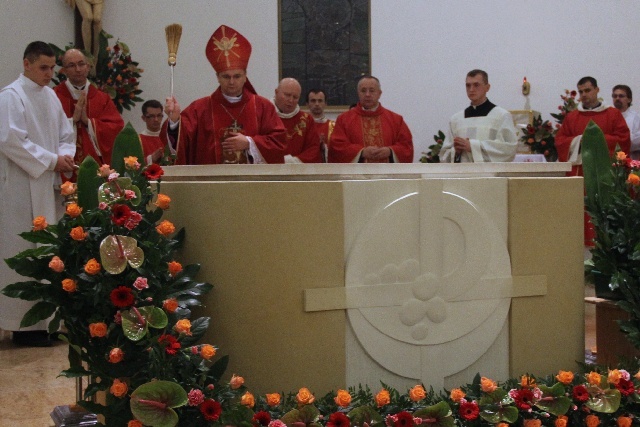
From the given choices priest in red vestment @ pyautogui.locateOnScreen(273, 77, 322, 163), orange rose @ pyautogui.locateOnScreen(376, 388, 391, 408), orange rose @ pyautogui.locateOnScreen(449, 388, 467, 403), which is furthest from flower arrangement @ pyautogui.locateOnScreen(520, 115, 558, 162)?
orange rose @ pyautogui.locateOnScreen(376, 388, 391, 408)

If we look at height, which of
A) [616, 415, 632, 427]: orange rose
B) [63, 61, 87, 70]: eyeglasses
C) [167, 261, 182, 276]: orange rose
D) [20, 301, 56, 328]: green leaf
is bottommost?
[616, 415, 632, 427]: orange rose

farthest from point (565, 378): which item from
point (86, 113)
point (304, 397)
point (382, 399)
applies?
point (86, 113)

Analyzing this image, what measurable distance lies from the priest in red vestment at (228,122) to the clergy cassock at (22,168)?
3.53 ft

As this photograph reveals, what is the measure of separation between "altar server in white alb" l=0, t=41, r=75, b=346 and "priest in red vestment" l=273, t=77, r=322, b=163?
5.85 ft

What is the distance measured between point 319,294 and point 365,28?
23.9 feet

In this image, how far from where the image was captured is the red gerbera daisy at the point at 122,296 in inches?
89.9

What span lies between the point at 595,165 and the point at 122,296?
71.4 inches

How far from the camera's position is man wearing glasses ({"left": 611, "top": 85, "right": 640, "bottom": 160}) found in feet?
27.8

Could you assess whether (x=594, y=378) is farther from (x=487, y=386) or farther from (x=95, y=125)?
(x=95, y=125)

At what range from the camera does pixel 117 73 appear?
26.9ft

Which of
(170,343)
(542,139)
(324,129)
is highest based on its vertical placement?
(324,129)

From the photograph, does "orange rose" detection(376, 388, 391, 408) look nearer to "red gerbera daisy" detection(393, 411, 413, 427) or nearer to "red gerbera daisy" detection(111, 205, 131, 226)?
"red gerbera daisy" detection(393, 411, 413, 427)

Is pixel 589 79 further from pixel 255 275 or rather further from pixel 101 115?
pixel 255 275

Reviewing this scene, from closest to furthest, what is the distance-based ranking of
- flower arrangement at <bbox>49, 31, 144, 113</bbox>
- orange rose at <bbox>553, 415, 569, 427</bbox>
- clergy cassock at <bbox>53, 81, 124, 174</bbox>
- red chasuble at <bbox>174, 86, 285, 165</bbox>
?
orange rose at <bbox>553, 415, 569, 427</bbox>
red chasuble at <bbox>174, 86, 285, 165</bbox>
clergy cassock at <bbox>53, 81, 124, 174</bbox>
flower arrangement at <bbox>49, 31, 144, 113</bbox>
